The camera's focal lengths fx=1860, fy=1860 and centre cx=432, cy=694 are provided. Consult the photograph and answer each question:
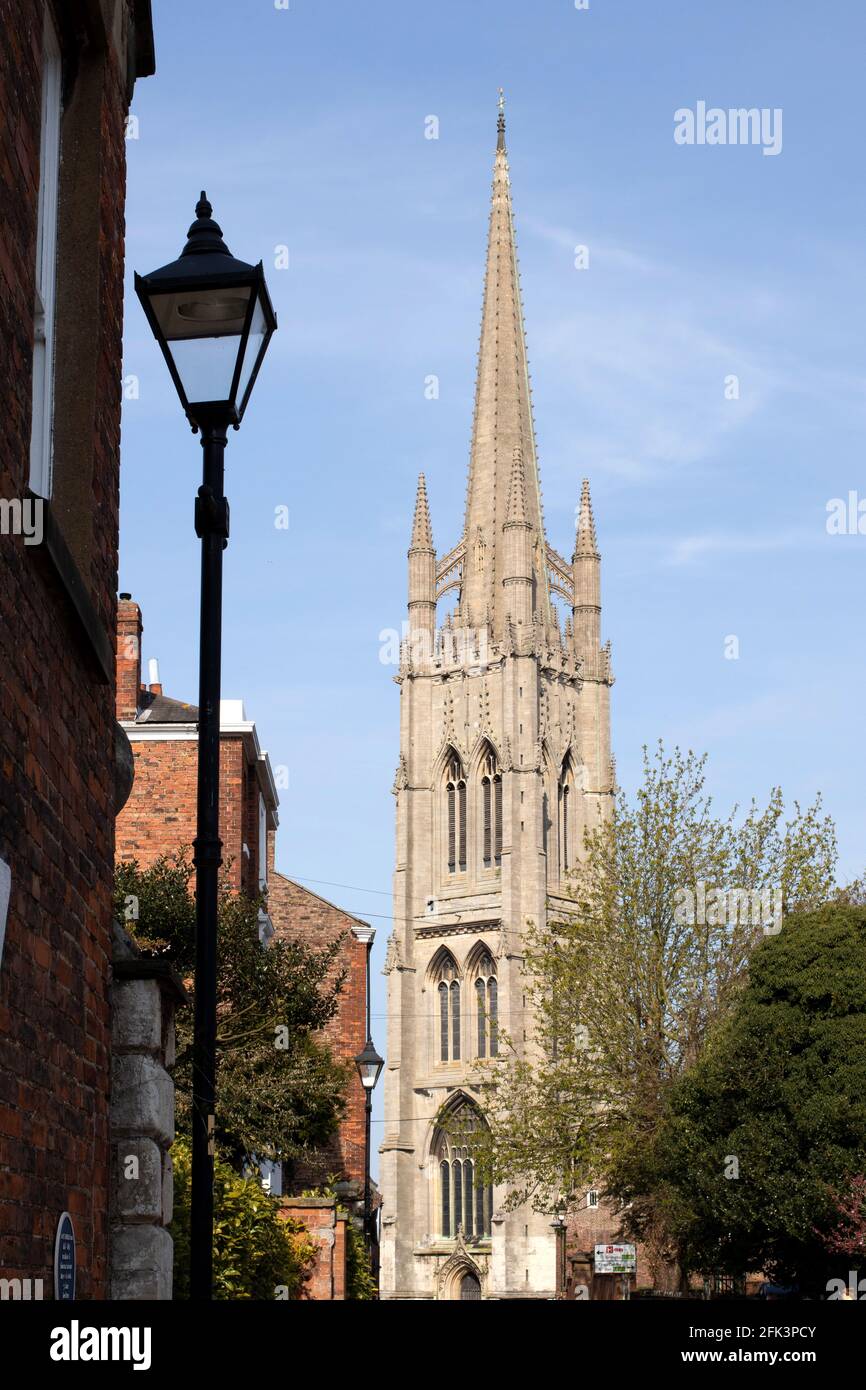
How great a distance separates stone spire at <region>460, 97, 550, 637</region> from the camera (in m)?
99.2

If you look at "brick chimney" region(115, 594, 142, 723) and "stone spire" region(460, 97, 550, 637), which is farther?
"stone spire" region(460, 97, 550, 637)

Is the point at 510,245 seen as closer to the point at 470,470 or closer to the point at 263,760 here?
the point at 470,470

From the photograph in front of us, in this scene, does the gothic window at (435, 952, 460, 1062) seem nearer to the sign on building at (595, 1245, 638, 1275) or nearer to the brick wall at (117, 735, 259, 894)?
the sign on building at (595, 1245, 638, 1275)

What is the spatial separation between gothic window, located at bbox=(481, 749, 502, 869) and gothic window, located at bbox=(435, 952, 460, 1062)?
17.9ft

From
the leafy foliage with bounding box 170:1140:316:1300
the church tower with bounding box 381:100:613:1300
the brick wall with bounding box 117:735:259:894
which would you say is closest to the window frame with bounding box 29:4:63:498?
the leafy foliage with bounding box 170:1140:316:1300

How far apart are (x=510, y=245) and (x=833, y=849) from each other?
68243mm

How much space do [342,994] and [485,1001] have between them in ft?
158

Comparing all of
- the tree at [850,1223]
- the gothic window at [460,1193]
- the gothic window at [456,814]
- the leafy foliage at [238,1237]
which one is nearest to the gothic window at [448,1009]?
the gothic window at [460,1193]

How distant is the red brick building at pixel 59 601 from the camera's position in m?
5.16

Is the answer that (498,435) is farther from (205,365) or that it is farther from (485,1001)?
(205,365)

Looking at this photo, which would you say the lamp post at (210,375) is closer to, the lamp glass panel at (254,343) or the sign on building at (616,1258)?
the lamp glass panel at (254,343)

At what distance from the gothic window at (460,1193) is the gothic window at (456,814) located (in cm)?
1237

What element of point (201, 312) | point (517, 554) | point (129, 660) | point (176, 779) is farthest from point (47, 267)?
point (517, 554)

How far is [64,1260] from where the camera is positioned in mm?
5664
